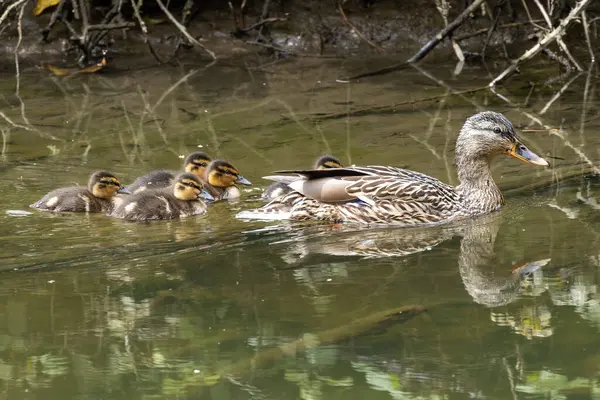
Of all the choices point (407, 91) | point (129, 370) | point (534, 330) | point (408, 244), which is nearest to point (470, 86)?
point (407, 91)

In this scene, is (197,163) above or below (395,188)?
below

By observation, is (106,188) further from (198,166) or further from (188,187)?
(198,166)

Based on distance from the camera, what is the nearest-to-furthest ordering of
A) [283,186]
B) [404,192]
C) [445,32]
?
[404,192] → [283,186] → [445,32]

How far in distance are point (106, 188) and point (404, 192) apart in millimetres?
1747

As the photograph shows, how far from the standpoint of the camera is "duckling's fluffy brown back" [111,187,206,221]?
6199mm

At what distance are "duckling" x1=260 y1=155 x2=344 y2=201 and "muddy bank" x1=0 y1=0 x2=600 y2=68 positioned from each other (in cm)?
440

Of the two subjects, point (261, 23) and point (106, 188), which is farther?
point (261, 23)

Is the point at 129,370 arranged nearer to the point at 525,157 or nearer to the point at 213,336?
the point at 213,336

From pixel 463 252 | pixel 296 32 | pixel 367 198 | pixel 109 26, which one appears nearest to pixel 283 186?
pixel 367 198

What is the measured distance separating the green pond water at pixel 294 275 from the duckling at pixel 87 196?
9 centimetres

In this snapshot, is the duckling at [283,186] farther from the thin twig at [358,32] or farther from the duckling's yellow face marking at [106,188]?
the thin twig at [358,32]

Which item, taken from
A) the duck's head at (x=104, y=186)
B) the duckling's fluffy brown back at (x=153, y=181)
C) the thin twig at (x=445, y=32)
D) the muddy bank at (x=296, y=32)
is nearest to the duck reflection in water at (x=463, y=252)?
the duckling's fluffy brown back at (x=153, y=181)

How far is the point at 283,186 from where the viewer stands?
21.5ft

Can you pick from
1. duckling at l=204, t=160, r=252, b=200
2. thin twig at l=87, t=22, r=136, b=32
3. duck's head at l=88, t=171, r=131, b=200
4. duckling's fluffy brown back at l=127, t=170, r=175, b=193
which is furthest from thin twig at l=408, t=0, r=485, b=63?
duck's head at l=88, t=171, r=131, b=200
